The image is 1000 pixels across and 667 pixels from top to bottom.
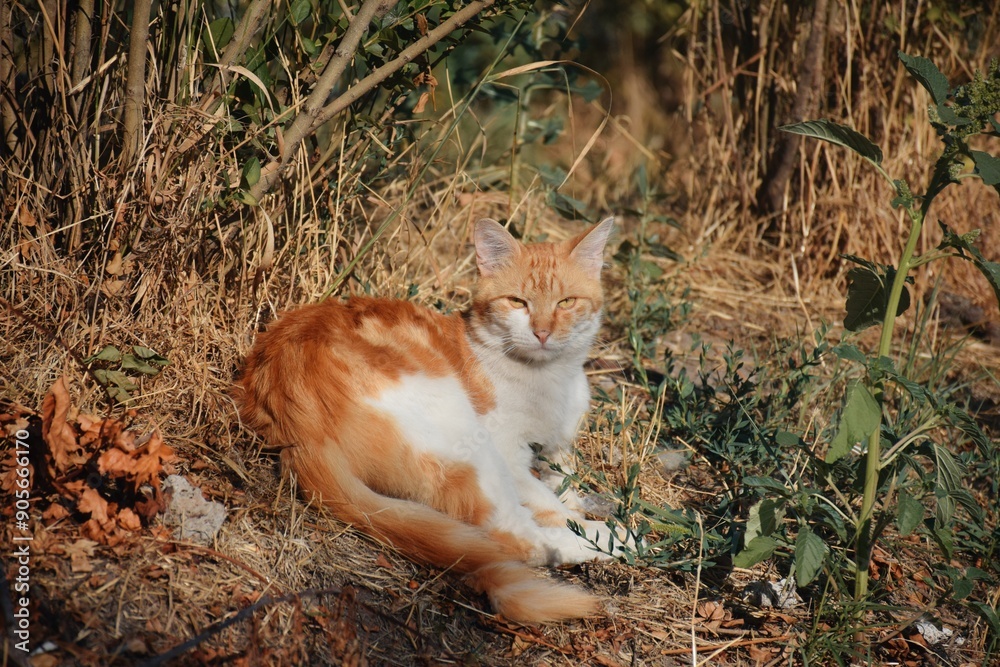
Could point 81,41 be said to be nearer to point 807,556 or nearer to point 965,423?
point 807,556

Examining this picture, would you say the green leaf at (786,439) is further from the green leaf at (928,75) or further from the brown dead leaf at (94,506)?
the brown dead leaf at (94,506)

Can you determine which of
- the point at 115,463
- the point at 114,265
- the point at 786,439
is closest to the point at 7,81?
the point at 114,265

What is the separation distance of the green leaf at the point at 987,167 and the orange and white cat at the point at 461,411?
1.32 m

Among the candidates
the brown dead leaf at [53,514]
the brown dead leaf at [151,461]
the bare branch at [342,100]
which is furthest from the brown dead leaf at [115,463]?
the bare branch at [342,100]

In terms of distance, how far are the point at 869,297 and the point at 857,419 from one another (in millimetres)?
427

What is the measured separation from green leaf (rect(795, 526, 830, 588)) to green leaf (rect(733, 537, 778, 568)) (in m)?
0.07

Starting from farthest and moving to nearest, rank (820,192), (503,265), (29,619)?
(820,192), (503,265), (29,619)

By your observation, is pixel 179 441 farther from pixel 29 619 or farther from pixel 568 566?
pixel 568 566

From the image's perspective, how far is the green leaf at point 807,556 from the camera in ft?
6.33

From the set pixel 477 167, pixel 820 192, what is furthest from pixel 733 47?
pixel 477 167

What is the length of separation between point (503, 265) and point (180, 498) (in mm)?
1401

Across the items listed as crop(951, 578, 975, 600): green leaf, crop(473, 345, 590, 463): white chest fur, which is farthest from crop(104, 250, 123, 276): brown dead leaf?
crop(951, 578, 975, 600): green leaf

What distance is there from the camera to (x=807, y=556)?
1.96 m

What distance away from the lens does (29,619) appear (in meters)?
1.66
